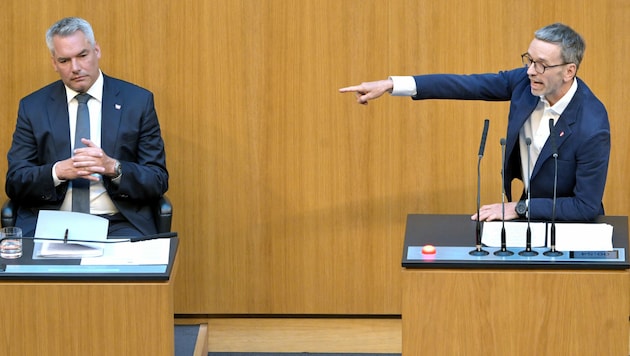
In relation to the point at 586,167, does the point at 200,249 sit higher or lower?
lower

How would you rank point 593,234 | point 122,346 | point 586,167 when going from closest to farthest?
point 122,346, point 593,234, point 586,167

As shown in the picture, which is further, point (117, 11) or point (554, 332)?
point (117, 11)

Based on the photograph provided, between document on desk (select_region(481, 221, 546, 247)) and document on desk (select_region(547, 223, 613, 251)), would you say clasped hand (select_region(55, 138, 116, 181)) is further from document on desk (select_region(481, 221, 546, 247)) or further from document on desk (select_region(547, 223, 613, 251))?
document on desk (select_region(547, 223, 613, 251))

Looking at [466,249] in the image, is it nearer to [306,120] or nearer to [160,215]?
[160,215]

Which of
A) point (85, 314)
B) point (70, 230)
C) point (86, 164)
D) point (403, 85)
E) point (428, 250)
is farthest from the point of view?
point (403, 85)

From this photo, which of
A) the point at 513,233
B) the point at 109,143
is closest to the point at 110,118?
the point at 109,143

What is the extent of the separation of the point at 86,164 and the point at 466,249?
159 centimetres

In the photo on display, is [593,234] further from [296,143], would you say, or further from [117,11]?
[117,11]

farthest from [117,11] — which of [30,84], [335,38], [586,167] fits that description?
[586,167]

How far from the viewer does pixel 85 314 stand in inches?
143

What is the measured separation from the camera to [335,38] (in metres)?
5.19

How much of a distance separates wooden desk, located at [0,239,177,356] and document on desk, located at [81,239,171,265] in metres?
0.12

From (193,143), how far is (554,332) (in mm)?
2257

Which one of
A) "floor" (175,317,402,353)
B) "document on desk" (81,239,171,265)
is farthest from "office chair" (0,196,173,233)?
"floor" (175,317,402,353)
